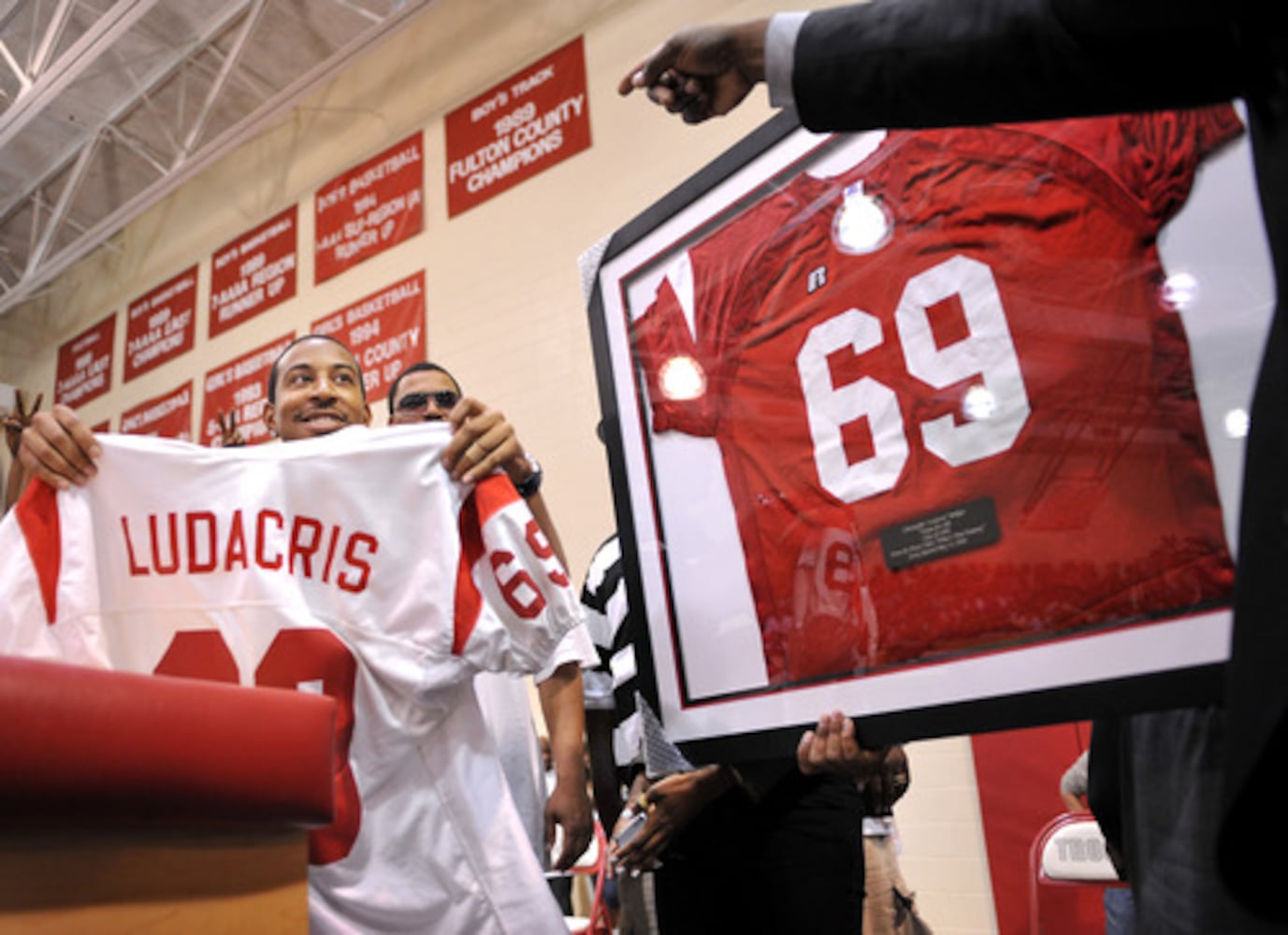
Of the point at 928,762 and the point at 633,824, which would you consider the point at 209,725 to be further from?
the point at 928,762

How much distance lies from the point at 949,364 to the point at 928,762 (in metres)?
2.62

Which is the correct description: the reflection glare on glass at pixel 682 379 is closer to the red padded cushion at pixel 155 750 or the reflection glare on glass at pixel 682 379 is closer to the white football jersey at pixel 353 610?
the white football jersey at pixel 353 610

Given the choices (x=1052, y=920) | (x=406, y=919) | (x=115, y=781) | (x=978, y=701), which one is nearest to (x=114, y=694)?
(x=115, y=781)

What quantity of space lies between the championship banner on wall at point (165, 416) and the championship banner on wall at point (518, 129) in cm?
233

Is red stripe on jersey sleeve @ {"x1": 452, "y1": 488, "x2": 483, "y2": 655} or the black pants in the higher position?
red stripe on jersey sleeve @ {"x1": 452, "y1": 488, "x2": 483, "y2": 655}

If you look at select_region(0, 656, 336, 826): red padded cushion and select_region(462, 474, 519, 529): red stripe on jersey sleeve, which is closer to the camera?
select_region(0, 656, 336, 826): red padded cushion

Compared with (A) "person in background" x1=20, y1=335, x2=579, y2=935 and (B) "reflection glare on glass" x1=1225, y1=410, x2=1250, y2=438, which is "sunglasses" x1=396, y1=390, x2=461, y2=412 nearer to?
(A) "person in background" x1=20, y1=335, x2=579, y2=935

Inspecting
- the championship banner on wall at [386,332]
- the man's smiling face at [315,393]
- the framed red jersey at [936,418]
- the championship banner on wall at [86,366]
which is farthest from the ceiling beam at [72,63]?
the framed red jersey at [936,418]

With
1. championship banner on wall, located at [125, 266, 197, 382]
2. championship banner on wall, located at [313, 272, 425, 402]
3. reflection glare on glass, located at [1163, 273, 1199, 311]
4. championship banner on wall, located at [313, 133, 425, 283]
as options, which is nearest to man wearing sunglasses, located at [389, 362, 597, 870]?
reflection glare on glass, located at [1163, 273, 1199, 311]

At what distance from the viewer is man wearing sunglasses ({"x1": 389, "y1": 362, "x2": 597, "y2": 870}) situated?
1606 millimetres

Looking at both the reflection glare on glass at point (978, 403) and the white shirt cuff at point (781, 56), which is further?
the reflection glare on glass at point (978, 403)

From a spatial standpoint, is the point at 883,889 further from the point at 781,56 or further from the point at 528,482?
the point at 781,56

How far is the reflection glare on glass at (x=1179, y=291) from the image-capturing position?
2.75 feet

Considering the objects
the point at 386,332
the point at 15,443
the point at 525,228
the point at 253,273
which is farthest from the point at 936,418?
the point at 253,273
